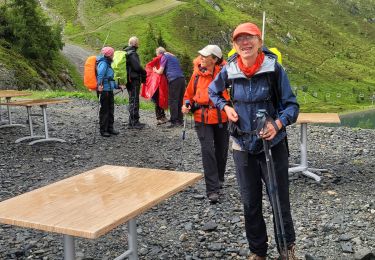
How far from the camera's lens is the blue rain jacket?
540 centimetres

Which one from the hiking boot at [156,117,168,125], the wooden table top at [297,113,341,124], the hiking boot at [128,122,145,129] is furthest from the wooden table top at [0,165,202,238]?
the hiking boot at [156,117,168,125]

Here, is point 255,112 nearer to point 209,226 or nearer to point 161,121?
point 209,226

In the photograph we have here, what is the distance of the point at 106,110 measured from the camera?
14789 mm

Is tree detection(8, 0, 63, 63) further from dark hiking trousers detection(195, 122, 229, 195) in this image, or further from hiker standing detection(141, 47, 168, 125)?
dark hiking trousers detection(195, 122, 229, 195)

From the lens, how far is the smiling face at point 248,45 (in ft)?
17.5

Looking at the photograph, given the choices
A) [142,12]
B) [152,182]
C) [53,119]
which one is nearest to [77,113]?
[53,119]

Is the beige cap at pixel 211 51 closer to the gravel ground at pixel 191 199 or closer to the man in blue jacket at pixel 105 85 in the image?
the gravel ground at pixel 191 199

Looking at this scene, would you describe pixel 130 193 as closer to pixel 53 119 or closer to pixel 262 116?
pixel 262 116

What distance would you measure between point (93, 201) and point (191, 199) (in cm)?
476

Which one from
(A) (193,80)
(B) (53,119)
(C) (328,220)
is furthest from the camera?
(B) (53,119)

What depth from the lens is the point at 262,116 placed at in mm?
5203

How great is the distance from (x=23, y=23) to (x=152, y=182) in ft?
174

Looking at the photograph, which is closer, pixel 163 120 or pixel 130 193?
pixel 130 193

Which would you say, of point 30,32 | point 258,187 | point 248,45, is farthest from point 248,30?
point 30,32
